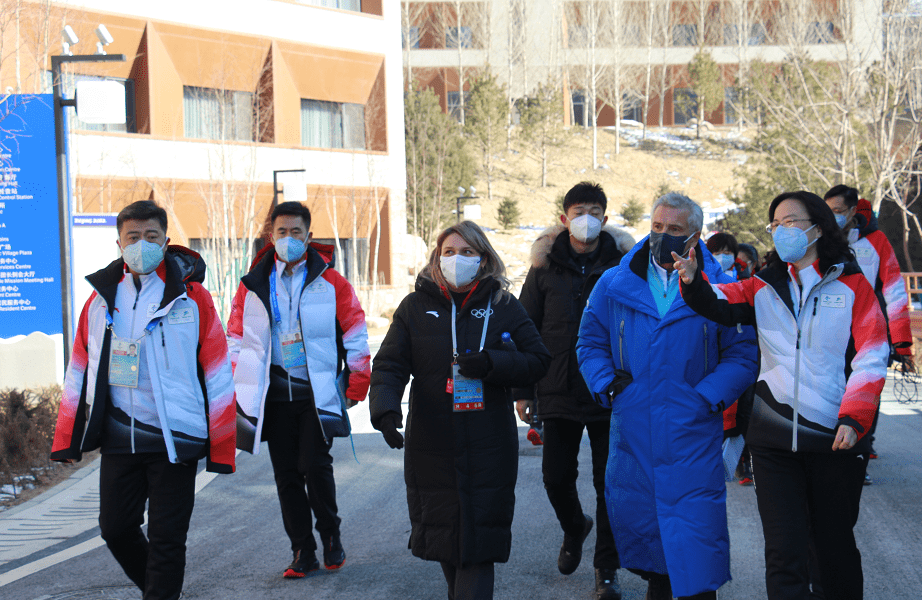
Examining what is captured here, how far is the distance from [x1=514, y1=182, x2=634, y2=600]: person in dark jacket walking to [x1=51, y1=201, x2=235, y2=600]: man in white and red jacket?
1766 mm

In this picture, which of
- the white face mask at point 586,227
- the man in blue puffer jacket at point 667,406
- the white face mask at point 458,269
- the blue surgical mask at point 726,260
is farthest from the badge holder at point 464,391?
the blue surgical mask at point 726,260

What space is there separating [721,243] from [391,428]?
18.7 feet

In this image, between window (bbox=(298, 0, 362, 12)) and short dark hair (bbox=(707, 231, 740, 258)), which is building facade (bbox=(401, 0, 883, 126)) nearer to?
window (bbox=(298, 0, 362, 12))

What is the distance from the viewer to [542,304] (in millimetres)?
5496

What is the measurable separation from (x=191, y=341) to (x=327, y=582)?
71.5 inches

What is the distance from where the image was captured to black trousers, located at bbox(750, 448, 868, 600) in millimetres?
3770

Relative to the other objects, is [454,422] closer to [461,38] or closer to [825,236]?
[825,236]

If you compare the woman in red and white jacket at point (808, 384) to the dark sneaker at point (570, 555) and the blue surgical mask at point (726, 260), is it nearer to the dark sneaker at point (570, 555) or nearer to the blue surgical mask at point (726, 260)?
the dark sneaker at point (570, 555)

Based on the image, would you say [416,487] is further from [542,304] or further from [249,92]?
[249,92]

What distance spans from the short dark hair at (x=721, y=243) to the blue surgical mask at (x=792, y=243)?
4662 mm

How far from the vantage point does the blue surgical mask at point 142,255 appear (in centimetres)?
428

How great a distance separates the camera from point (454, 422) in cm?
406

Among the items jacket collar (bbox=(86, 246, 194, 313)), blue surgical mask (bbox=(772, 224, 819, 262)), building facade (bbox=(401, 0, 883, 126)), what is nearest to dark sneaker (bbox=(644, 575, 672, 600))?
blue surgical mask (bbox=(772, 224, 819, 262))

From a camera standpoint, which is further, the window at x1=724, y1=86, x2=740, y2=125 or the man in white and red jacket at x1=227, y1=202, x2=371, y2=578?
the window at x1=724, y1=86, x2=740, y2=125
